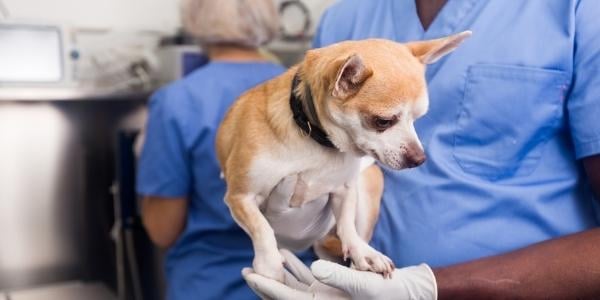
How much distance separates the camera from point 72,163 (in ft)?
6.88

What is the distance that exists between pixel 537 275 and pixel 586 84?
0.23 meters

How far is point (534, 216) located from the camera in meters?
0.79

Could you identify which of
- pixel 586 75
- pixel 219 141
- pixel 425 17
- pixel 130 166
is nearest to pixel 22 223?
pixel 130 166

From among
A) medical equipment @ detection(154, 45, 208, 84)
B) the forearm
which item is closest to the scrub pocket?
the forearm

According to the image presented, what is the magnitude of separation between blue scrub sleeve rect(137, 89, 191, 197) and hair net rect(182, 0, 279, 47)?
8.0 inches

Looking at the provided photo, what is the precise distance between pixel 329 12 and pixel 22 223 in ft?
4.87

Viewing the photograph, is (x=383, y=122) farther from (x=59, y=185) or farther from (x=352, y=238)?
(x=59, y=185)

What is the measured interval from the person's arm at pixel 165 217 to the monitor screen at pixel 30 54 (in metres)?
0.74

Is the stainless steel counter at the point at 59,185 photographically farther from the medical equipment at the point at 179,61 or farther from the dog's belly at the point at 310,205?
the dog's belly at the point at 310,205

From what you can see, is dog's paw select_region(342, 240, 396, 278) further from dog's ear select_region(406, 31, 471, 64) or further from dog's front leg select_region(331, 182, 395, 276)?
dog's ear select_region(406, 31, 471, 64)

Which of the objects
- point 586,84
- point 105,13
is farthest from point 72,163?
point 586,84

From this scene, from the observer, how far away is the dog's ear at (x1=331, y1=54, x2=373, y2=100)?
2.03ft

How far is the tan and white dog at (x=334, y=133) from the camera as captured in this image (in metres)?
0.67

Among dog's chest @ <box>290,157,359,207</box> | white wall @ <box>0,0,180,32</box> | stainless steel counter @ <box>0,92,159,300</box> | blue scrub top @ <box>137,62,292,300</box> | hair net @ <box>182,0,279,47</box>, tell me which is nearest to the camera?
dog's chest @ <box>290,157,359,207</box>
